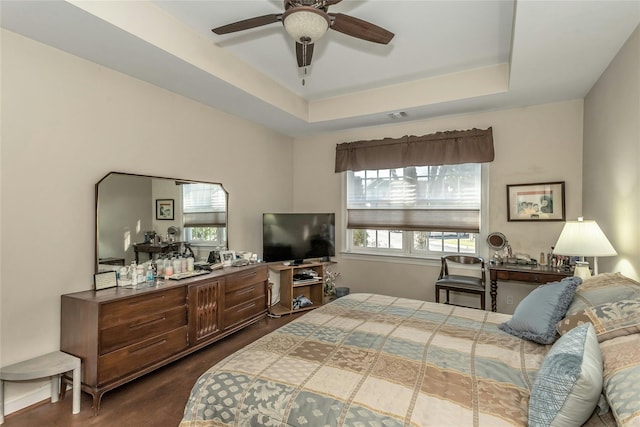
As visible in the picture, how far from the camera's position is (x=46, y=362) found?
217cm

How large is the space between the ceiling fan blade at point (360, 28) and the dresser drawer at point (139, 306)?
2.42 metres

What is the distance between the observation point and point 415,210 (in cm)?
432

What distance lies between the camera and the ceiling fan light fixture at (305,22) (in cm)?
177

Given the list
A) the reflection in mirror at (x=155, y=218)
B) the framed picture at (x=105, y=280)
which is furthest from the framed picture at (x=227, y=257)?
the framed picture at (x=105, y=280)

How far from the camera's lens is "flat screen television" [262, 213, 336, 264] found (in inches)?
165

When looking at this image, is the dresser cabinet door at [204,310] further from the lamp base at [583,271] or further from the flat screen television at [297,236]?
the lamp base at [583,271]

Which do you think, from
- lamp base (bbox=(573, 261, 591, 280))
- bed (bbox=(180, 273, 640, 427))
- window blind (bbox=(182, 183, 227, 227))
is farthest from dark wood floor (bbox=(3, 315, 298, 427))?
lamp base (bbox=(573, 261, 591, 280))

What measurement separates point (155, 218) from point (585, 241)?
3694 mm

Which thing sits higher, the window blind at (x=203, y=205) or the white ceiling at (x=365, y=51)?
the white ceiling at (x=365, y=51)

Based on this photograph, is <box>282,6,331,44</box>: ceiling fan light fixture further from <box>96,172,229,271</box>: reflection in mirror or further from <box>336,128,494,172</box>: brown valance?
<box>336,128,494,172</box>: brown valance

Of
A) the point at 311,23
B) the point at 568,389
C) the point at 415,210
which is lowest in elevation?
the point at 568,389

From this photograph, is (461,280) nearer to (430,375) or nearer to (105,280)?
(430,375)

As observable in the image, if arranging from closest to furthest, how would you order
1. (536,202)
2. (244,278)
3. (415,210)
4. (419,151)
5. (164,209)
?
(164,209) < (244,278) < (536,202) < (419,151) < (415,210)

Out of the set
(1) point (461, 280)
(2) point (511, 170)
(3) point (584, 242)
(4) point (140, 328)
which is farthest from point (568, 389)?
(2) point (511, 170)
